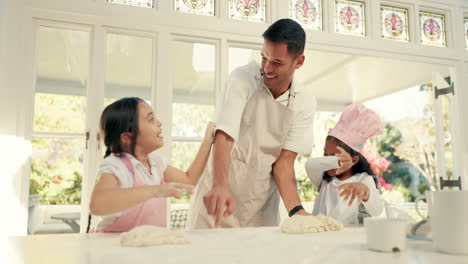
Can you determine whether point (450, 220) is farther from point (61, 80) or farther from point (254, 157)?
point (61, 80)

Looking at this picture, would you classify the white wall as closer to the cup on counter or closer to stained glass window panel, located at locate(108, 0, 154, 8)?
stained glass window panel, located at locate(108, 0, 154, 8)

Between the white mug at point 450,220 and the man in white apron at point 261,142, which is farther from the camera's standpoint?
the man in white apron at point 261,142

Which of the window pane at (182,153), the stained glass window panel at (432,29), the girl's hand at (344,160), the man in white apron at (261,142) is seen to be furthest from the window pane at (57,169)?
the stained glass window panel at (432,29)

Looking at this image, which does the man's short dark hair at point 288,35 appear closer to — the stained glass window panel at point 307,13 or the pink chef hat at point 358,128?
the pink chef hat at point 358,128

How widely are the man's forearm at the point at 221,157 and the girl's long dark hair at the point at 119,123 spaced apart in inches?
12.1

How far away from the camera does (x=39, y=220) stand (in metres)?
2.30

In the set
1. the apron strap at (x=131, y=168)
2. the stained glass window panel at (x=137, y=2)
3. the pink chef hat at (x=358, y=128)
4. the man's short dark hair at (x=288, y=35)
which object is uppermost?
the stained glass window panel at (x=137, y=2)

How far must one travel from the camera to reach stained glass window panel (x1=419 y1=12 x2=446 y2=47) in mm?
3186

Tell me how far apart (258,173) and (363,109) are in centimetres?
64

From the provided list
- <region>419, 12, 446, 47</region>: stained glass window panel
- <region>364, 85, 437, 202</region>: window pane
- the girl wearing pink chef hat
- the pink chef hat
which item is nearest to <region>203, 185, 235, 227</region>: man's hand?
the girl wearing pink chef hat

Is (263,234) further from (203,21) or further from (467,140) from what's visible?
(467,140)

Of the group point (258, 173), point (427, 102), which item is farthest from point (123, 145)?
point (427, 102)

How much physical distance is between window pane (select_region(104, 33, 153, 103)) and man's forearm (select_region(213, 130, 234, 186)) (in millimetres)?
1216

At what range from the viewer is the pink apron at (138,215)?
1.19 m
